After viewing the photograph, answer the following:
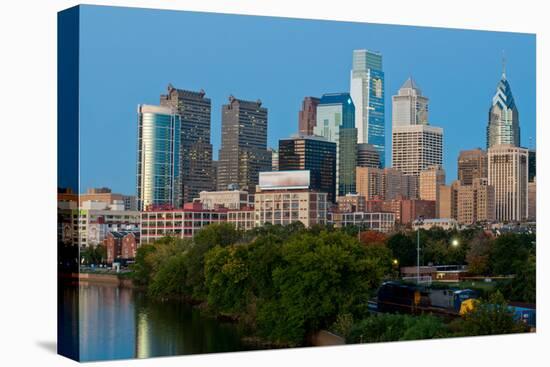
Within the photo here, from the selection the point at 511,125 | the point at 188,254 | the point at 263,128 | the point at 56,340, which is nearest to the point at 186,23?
the point at 263,128

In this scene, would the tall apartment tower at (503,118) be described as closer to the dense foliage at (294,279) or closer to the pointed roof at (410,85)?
the pointed roof at (410,85)

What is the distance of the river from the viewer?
10.4m

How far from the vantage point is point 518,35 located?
12875 mm

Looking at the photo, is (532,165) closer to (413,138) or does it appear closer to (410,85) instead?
(413,138)

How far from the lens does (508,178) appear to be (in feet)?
42.9

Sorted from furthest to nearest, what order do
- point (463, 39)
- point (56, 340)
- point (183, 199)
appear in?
point (463, 39)
point (183, 199)
point (56, 340)

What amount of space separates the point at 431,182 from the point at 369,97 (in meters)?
1.20

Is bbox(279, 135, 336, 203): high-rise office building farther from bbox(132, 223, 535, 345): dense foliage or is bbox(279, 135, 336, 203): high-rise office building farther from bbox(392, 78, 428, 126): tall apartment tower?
bbox(392, 78, 428, 126): tall apartment tower

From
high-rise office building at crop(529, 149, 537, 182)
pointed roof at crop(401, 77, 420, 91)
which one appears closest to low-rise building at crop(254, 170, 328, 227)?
pointed roof at crop(401, 77, 420, 91)

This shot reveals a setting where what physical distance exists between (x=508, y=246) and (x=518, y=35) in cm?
224

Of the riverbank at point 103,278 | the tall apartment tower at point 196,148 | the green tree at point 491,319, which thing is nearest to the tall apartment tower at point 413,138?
the green tree at point 491,319

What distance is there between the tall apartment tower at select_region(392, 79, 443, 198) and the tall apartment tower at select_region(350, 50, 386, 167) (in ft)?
0.55

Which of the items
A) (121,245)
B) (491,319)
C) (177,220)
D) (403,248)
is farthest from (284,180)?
(491,319)

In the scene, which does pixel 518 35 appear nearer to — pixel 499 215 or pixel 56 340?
pixel 499 215
